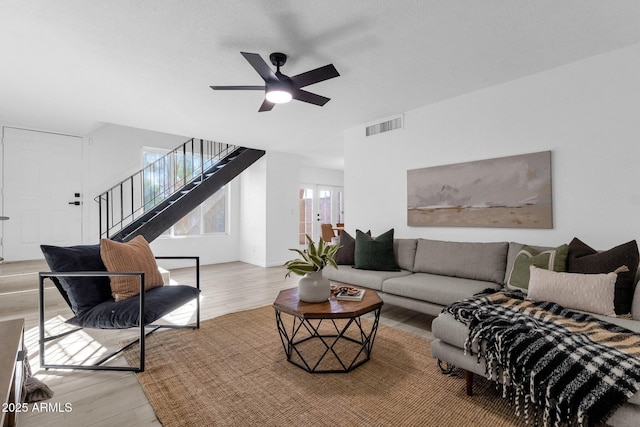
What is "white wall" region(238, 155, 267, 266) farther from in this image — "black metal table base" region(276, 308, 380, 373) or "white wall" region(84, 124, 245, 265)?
"black metal table base" region(276, 308, 380, 373)

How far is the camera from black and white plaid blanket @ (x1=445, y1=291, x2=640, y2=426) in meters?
1.32

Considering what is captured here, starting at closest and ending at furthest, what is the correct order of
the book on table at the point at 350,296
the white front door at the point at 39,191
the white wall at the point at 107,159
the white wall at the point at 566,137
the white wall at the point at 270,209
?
the book on table at the point at 350,296 → the white wall at the point at 566,137 → the white front door at the point at 39,191 → the white wall at the point at 107,159 → the white wall at the point at 270,209

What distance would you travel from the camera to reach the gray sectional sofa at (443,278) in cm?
191

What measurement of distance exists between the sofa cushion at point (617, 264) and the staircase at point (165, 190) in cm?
507

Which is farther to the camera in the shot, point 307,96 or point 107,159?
point 107,159

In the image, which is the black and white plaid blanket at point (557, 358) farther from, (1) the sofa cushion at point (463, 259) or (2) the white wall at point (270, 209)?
(2) the white wall at point (270, 209)

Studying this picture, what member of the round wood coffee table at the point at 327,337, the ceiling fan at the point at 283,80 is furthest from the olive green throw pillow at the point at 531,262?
the ceiling fan at the point at 283,80

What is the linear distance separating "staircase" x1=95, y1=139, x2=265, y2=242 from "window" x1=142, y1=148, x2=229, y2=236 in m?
0.02

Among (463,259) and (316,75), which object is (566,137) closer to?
(463,259)

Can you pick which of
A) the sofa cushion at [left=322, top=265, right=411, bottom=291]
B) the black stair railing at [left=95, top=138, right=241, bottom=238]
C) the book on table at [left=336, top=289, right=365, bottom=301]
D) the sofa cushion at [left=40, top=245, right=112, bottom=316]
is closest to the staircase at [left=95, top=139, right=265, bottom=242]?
the black stair railing at [left=95, top=138, right=241, bottom=238]

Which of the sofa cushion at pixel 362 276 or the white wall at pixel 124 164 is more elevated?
the white wall at pixel 124 164

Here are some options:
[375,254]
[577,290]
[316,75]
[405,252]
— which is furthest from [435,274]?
[316,75]

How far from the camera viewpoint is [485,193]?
329 centimetres

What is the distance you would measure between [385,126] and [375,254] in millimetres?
1862
